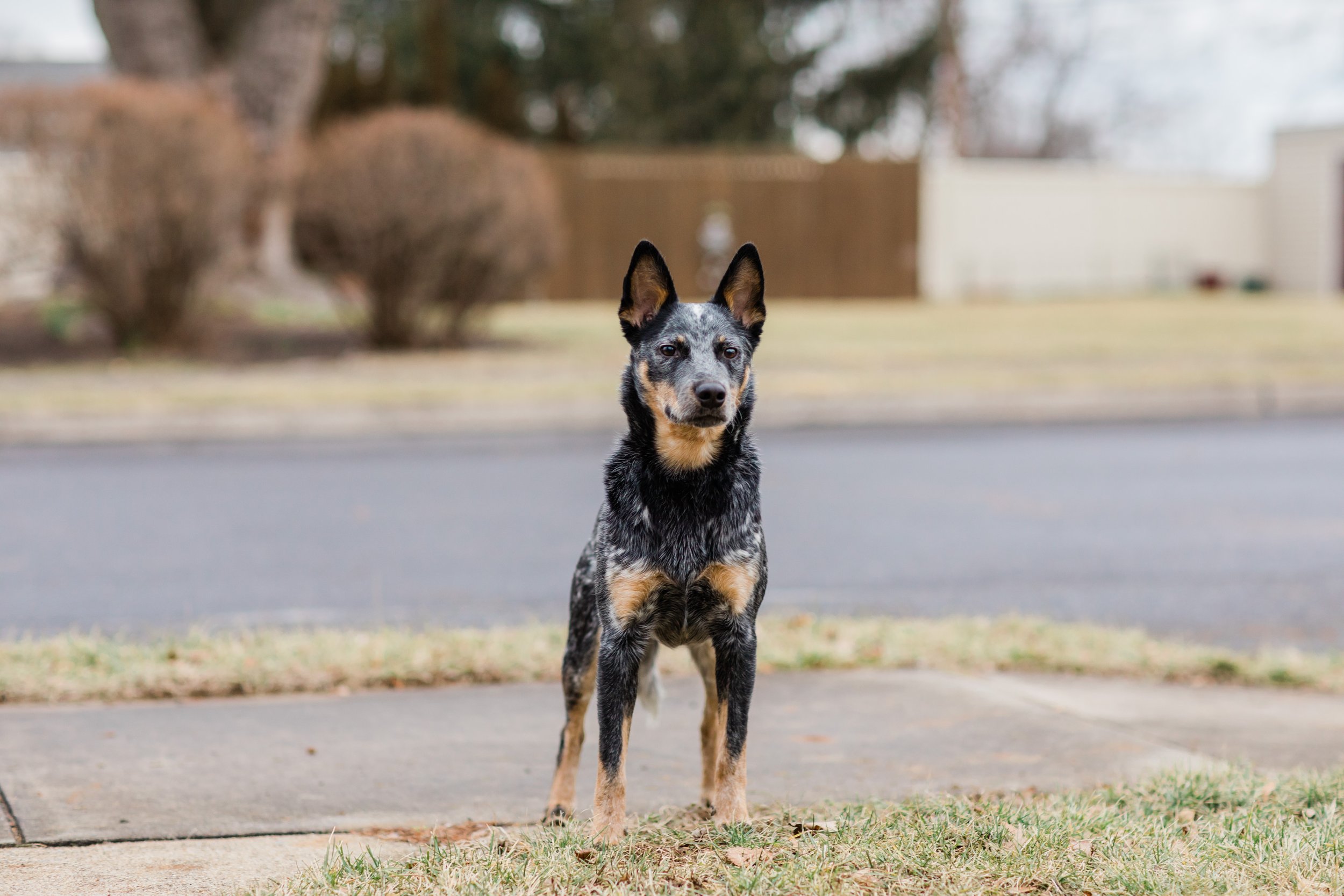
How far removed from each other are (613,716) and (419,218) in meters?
12.9

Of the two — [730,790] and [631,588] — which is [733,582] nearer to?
[631,588]

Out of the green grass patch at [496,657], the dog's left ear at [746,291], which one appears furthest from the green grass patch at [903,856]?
the green grass patch at [496,657]

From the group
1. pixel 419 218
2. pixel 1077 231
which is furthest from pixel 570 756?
pixel 1077 231

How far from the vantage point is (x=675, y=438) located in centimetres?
381

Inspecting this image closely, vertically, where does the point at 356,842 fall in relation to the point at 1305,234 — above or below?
below

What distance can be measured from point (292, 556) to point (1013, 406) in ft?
27.1

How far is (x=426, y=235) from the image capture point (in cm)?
1619

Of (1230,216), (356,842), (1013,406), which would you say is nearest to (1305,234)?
(1230,216)

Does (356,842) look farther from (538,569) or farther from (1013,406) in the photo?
(1013,406)

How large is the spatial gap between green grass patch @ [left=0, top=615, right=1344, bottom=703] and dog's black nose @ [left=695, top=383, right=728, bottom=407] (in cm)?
223

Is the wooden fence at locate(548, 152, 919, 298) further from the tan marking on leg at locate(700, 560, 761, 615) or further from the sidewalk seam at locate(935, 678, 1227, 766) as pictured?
the tan marking on leg at locate(700, 560, 761, 615)

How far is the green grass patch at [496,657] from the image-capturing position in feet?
17.7

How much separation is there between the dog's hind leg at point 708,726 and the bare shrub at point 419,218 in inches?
492

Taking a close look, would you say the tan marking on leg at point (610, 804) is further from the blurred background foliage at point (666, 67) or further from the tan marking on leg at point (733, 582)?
the blurred background foliage at point (666, 67)
